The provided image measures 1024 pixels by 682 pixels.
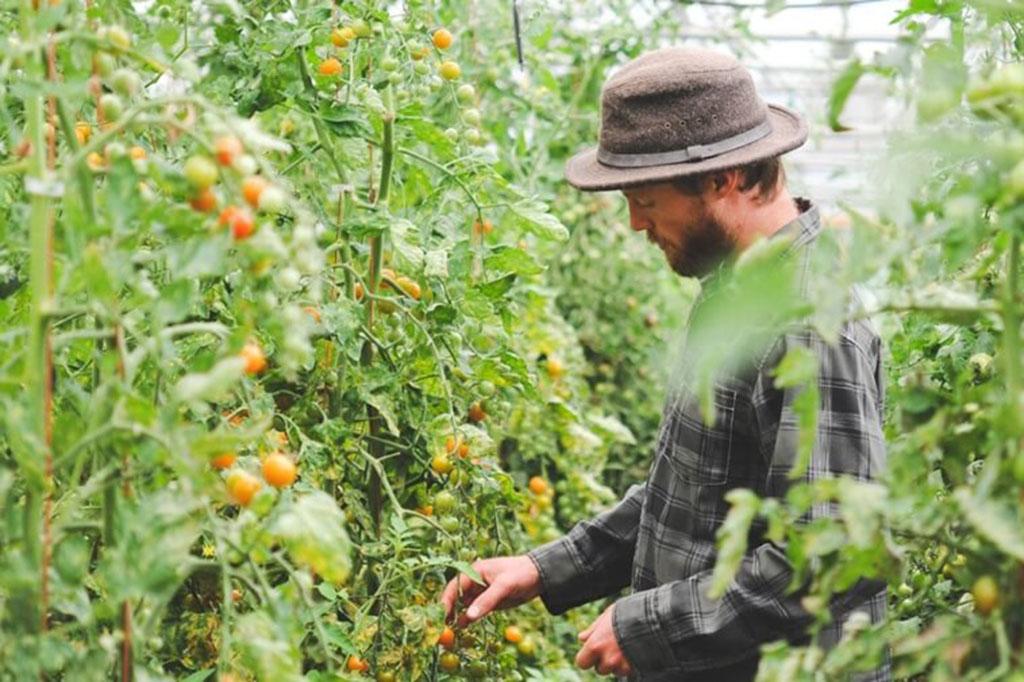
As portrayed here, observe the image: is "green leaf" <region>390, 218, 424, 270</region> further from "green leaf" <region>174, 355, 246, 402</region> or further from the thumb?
"green leaf" <region>174, 355, 246, 402</region>

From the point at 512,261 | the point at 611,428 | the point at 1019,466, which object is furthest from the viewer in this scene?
the point at 611,428

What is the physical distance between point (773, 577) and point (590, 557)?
47cm

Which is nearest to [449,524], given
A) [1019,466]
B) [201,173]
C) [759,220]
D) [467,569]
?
[467,569]

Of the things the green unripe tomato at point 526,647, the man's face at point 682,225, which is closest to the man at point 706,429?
the man's face at point 682,225

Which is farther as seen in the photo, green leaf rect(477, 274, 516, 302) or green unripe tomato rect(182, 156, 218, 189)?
green leaf rect(477, 274, 516, 302)

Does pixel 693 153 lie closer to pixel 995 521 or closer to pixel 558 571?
pixel 558 571

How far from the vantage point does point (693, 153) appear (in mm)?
1798

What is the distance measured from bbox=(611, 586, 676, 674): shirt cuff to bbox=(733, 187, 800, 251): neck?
0.50 m

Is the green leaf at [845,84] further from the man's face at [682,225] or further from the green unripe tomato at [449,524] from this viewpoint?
the green unripe tomato at [449,524]

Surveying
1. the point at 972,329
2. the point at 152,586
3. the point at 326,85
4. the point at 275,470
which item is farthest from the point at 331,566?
the point at 972,329

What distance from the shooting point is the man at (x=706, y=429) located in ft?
5.33

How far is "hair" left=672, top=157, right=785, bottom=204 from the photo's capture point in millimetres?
1816

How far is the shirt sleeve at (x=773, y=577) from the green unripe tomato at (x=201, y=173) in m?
0.88

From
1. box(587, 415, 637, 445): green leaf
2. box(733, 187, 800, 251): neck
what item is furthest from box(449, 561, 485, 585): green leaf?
box(587, 415, 637, 445): green leaf
